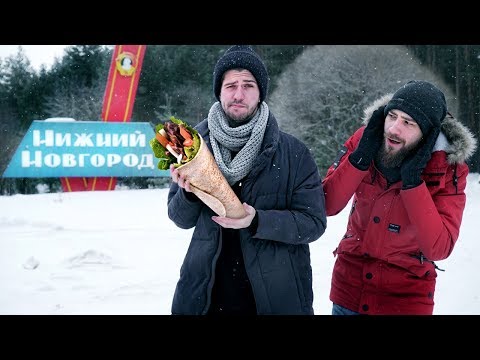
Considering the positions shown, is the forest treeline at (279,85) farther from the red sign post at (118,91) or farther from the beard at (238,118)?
the beard at (238,118)

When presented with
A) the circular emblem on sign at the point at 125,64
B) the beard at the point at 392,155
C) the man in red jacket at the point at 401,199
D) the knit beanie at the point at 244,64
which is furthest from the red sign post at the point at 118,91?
the beard at the point at 392,155

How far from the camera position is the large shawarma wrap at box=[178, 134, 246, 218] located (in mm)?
2053

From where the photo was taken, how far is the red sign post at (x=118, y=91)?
1432cm

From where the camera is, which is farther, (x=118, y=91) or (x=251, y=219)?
(x=118, y=91)

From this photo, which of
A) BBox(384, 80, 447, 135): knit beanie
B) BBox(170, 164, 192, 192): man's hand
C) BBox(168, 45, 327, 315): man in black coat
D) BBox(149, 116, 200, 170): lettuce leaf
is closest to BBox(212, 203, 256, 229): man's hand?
BBox(168, 45, 327, 315): man in black coat

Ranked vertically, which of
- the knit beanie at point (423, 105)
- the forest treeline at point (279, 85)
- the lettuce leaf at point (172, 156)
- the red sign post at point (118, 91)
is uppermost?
the forest treeline at point (279, 85)

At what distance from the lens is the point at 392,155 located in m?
2.46

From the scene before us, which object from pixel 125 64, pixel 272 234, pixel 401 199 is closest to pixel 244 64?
pixel 272 234

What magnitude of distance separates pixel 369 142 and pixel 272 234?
0.79 meters

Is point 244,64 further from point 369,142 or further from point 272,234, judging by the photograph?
point 272,234

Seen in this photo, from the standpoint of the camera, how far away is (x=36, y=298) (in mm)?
5500

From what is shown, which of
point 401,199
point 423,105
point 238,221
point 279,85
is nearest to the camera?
point 238,221

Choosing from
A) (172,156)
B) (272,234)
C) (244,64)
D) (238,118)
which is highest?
(244,64)

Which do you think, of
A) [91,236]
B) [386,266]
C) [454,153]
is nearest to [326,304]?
[386,266]
